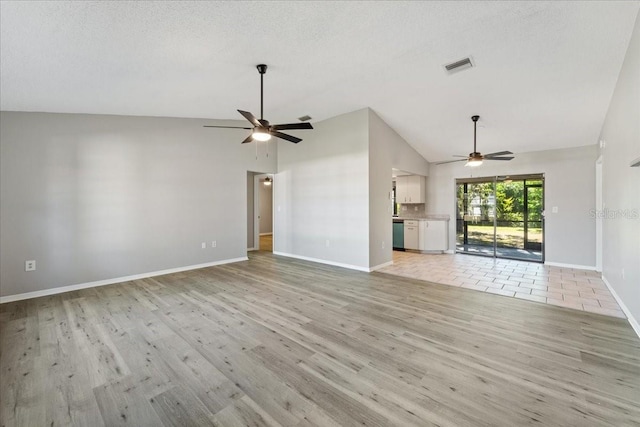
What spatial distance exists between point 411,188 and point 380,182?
2.57 meters

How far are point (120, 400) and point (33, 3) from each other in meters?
2.83

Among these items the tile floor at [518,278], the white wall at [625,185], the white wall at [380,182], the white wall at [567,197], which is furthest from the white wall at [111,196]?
the white wall at [567,197]

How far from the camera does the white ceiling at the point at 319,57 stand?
2.40 meters

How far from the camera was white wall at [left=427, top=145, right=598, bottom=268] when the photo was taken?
560cm

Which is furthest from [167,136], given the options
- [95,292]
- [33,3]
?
[33,3]

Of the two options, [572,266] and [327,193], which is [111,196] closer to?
[327,193]

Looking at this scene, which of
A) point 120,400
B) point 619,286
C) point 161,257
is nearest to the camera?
point 120,400

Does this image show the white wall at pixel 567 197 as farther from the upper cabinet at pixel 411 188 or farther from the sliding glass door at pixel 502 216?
the upper cabinet at pixel 411 188

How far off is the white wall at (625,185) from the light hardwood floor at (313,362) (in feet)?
1.95

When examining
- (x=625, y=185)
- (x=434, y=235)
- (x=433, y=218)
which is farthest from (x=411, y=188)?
(x=625, y=185)

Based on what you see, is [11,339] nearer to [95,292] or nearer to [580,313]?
[95,292]

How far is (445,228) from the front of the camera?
740cm

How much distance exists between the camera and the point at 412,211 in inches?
325

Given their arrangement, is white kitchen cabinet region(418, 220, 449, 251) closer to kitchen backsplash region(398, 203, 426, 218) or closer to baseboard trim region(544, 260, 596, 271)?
kitchen backsplash region(398, 203, 426, 218)
